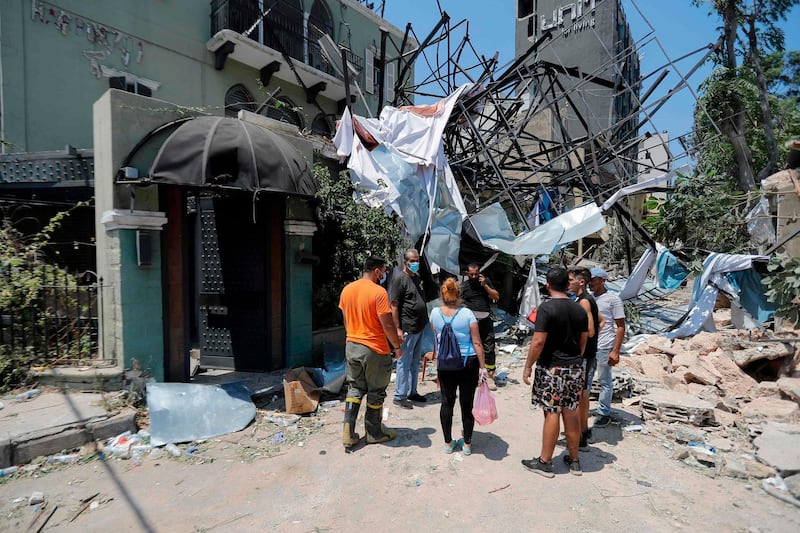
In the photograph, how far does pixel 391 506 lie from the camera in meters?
3.49

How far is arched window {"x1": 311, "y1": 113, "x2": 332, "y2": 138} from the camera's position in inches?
623

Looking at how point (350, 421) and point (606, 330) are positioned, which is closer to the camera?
point (350, 421)

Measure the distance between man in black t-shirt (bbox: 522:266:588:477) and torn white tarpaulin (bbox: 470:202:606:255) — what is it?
4.53 metres

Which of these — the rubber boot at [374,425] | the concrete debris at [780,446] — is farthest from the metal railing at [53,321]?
the concrete debris at [780,446]

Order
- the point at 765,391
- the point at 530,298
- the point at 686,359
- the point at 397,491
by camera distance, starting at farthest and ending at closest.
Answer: the point at 530,298 < the point at 686,359 < the point at 765,391 < the point at 397,491

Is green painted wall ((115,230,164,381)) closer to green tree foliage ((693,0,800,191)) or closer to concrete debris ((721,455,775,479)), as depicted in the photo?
concrete debris ((721,455,775,479))

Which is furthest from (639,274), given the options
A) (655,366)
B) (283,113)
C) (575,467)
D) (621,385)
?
(283,113)

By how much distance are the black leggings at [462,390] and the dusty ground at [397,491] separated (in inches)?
11.4

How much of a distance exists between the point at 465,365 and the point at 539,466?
1111mm

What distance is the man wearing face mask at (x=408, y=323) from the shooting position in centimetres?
562

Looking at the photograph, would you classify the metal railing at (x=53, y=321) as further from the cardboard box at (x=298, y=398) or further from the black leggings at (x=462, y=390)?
the black leggings at (x=462, y=390)

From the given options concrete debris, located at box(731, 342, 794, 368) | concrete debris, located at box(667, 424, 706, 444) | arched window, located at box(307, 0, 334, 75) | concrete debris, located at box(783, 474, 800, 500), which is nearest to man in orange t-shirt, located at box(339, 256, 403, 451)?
concrete debris, located at box(667, 424, 706, 444)

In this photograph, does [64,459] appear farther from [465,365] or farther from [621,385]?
[621,385]

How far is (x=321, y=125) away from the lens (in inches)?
641
